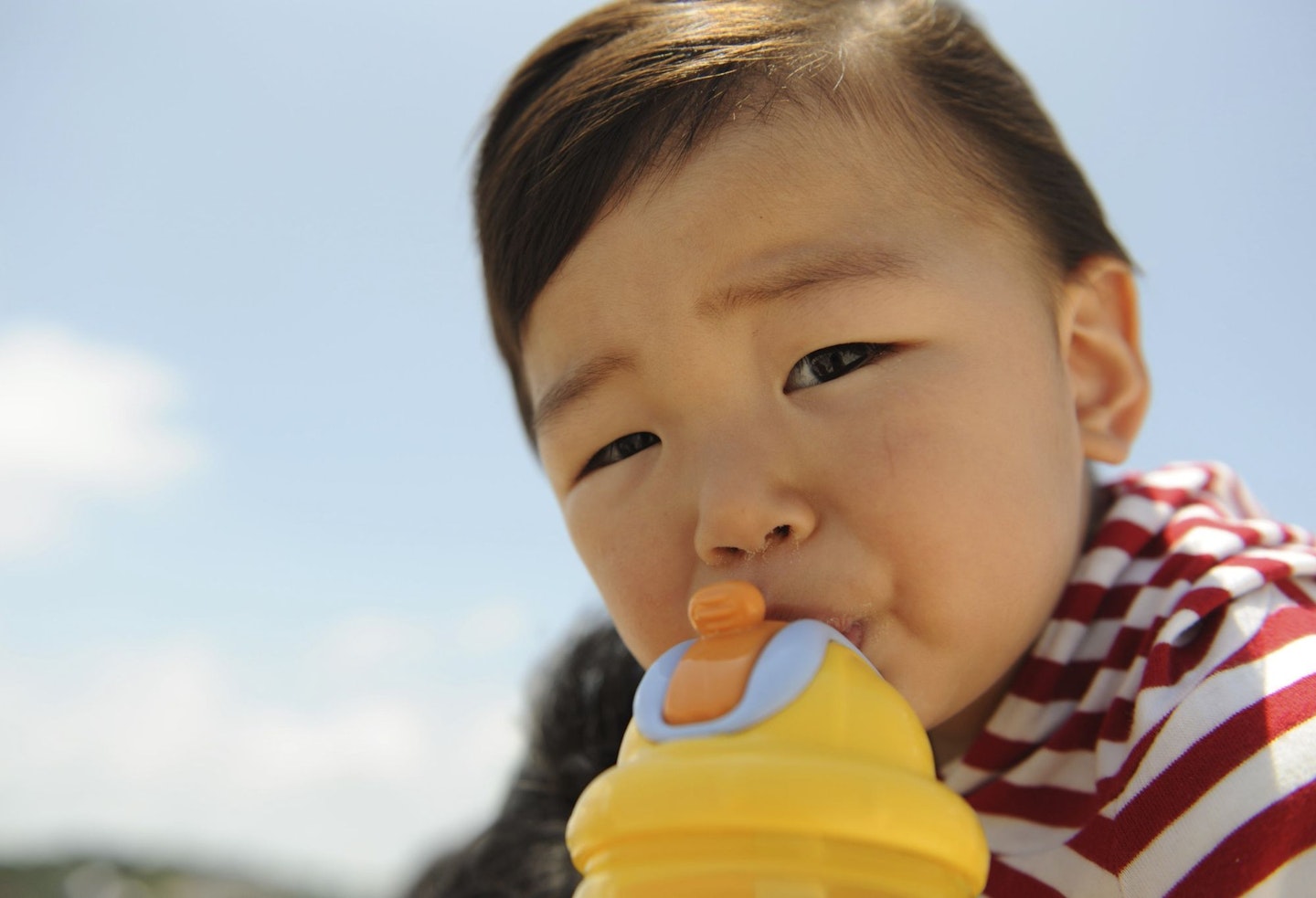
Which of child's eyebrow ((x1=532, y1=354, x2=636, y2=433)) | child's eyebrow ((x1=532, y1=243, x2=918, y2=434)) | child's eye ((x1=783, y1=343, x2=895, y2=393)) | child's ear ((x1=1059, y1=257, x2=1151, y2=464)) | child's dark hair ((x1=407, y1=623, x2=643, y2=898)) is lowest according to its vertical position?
child's dark hair ((x1=407, y1=623, x2=643, y2=898))

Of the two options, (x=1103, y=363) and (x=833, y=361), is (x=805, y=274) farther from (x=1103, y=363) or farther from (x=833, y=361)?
(x=1103, y=363)

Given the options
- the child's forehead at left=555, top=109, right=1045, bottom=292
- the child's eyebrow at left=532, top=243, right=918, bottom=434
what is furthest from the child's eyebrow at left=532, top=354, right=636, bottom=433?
the child's forehead at left=555, top=109, right=1045, bottom=292

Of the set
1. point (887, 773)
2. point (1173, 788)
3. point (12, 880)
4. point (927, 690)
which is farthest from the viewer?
point (12, 880)

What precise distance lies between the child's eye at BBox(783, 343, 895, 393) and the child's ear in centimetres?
43

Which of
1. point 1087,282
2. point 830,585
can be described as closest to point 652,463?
point 830,585

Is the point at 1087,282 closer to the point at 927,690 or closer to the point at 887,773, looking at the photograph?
the point at 927,690

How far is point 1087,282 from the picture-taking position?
1639 mm

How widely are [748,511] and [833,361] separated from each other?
247 millimetres

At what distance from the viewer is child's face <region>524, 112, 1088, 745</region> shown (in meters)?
1.15

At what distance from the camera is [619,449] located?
4.67 ft

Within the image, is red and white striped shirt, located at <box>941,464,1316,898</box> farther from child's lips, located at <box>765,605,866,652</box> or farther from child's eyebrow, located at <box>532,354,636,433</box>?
child's eyebrow, located at <box>532,354,636,433</box>

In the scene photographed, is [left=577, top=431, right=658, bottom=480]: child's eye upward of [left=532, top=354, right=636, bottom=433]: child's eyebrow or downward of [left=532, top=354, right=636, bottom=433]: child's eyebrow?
downward

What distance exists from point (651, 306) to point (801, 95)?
0.35 metres

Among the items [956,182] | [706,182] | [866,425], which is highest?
[706,182]
